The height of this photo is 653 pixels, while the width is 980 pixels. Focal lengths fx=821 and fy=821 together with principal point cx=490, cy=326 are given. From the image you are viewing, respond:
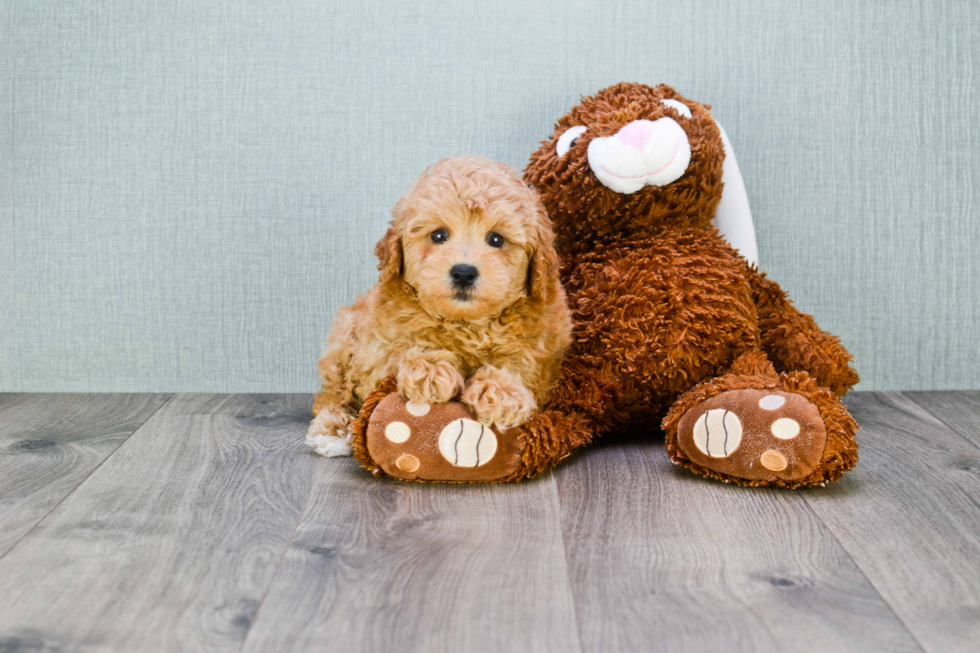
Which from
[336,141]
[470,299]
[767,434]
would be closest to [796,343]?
[767,434]

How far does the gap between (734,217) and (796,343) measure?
0.31m

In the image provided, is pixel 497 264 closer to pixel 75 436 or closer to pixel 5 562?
pixel 5 562

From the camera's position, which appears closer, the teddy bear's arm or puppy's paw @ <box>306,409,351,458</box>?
puppy's paw @ <box>306,409,351,458</box>

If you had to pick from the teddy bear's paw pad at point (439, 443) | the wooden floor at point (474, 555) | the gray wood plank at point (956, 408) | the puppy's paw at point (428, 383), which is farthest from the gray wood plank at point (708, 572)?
the gray wood plank at point (956, 408)

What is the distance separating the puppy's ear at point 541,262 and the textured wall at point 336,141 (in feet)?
2.13

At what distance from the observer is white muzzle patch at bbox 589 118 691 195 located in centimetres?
155

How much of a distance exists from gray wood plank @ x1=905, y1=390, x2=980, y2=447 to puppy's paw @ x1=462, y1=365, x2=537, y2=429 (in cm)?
96

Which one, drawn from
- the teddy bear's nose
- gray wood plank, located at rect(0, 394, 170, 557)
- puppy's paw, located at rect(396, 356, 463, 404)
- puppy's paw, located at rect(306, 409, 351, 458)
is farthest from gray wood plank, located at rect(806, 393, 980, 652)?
gray wood plank, located at rect(0, 394, 170, 557)

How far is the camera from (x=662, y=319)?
1.54 metres

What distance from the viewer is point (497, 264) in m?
1.32

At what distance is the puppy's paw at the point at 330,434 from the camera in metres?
1.55

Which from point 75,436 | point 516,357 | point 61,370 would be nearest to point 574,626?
point 516,357

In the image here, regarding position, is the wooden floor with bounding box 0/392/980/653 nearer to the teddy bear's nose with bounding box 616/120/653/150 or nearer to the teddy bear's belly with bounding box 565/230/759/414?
the teddy bear's belly with bounding box 565/230/759/414

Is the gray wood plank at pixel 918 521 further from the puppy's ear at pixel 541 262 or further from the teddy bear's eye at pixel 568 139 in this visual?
the teddy bear's eye at pixel 568 139
